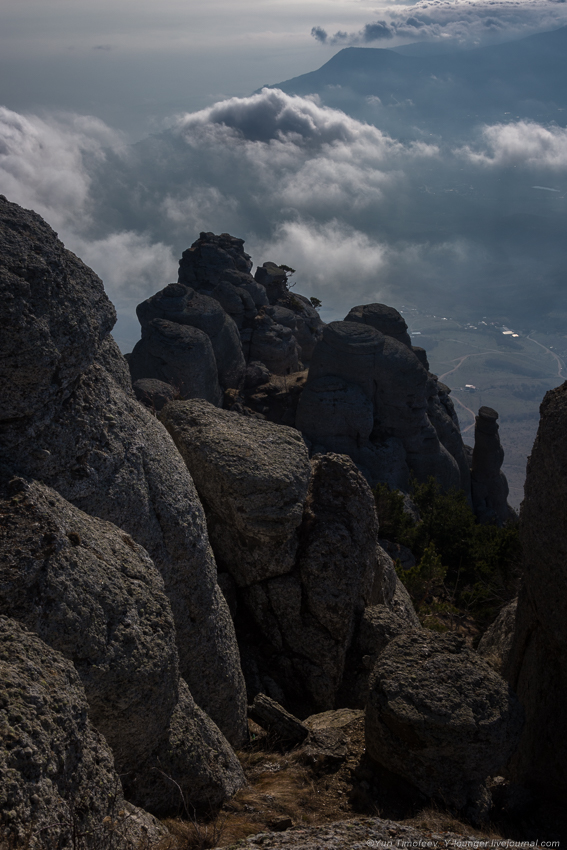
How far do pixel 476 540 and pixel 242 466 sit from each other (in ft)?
67.6

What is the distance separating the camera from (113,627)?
19.1ft

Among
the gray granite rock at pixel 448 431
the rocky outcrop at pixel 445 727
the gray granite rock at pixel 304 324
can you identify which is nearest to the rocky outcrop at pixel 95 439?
the rocky outcrop at pixel 445 727

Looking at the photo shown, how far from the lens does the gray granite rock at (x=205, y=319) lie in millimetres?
44688

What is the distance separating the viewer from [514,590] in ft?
67.4

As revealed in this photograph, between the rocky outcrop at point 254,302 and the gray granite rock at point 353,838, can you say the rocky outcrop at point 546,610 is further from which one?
the rocky outcrop at point 254,302

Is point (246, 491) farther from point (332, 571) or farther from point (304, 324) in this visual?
point (304, 324)

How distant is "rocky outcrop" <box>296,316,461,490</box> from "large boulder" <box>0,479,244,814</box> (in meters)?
34.2

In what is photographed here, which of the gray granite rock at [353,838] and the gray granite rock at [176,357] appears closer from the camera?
the gray granite rock at [353,838]

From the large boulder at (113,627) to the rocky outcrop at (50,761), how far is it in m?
0.36

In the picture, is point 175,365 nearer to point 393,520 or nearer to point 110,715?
point 393,520

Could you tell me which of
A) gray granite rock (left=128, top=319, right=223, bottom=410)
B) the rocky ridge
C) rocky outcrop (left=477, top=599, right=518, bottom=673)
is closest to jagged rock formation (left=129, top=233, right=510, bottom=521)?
gray granite rock (left=128, top=319, right=223, bottom=410)

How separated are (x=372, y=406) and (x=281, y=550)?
3288 centimetres

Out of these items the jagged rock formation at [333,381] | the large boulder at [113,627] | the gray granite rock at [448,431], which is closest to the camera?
the large boulder at [113,627]

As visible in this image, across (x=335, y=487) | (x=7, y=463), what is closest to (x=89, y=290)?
(x=7, y=463)
